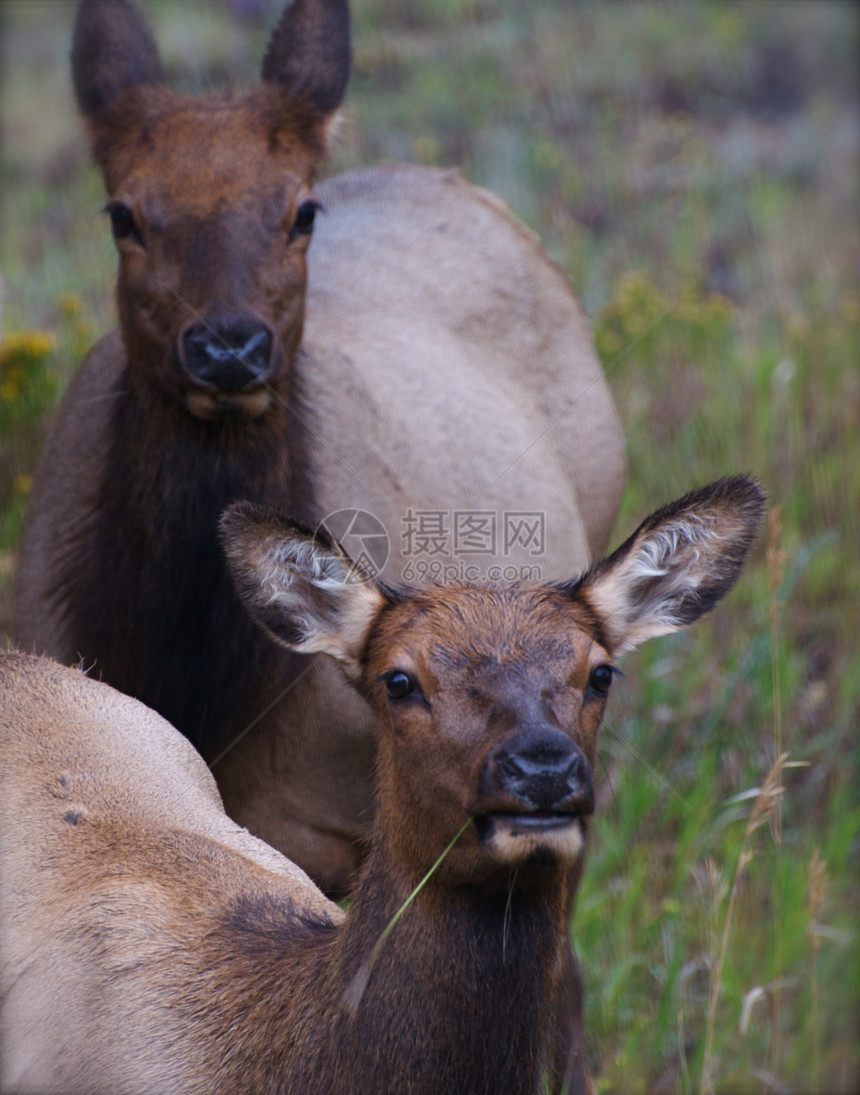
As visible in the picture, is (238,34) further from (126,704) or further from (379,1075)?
(379,1075)

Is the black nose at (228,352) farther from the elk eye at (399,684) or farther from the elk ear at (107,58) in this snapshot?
the elk eye at (399,684)

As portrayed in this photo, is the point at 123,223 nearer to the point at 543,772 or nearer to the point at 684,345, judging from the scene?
the point at 543,772

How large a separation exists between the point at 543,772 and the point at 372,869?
2.57ft

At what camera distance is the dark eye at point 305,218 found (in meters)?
4.78

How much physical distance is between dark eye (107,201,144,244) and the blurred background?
53.5 inches

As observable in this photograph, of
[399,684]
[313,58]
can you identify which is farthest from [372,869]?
[313,58]

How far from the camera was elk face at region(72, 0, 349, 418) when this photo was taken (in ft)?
14.4

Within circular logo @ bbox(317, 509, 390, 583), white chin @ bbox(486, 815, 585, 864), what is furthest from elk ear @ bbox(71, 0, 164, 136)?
white chin @ bbox(486, 815, 585, 864)

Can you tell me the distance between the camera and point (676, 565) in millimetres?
3920

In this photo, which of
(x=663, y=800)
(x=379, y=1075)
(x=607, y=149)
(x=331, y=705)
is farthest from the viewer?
(x=607, y=149)

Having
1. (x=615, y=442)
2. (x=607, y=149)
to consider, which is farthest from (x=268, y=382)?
(x=607, y=149)

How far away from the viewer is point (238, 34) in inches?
287

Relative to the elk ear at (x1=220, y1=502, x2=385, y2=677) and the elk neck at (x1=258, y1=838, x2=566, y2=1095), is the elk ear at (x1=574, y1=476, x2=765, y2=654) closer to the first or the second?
the elk ear at (x1=220, y1=502, x2=385, y2=677)

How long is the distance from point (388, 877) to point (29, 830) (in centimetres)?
107
